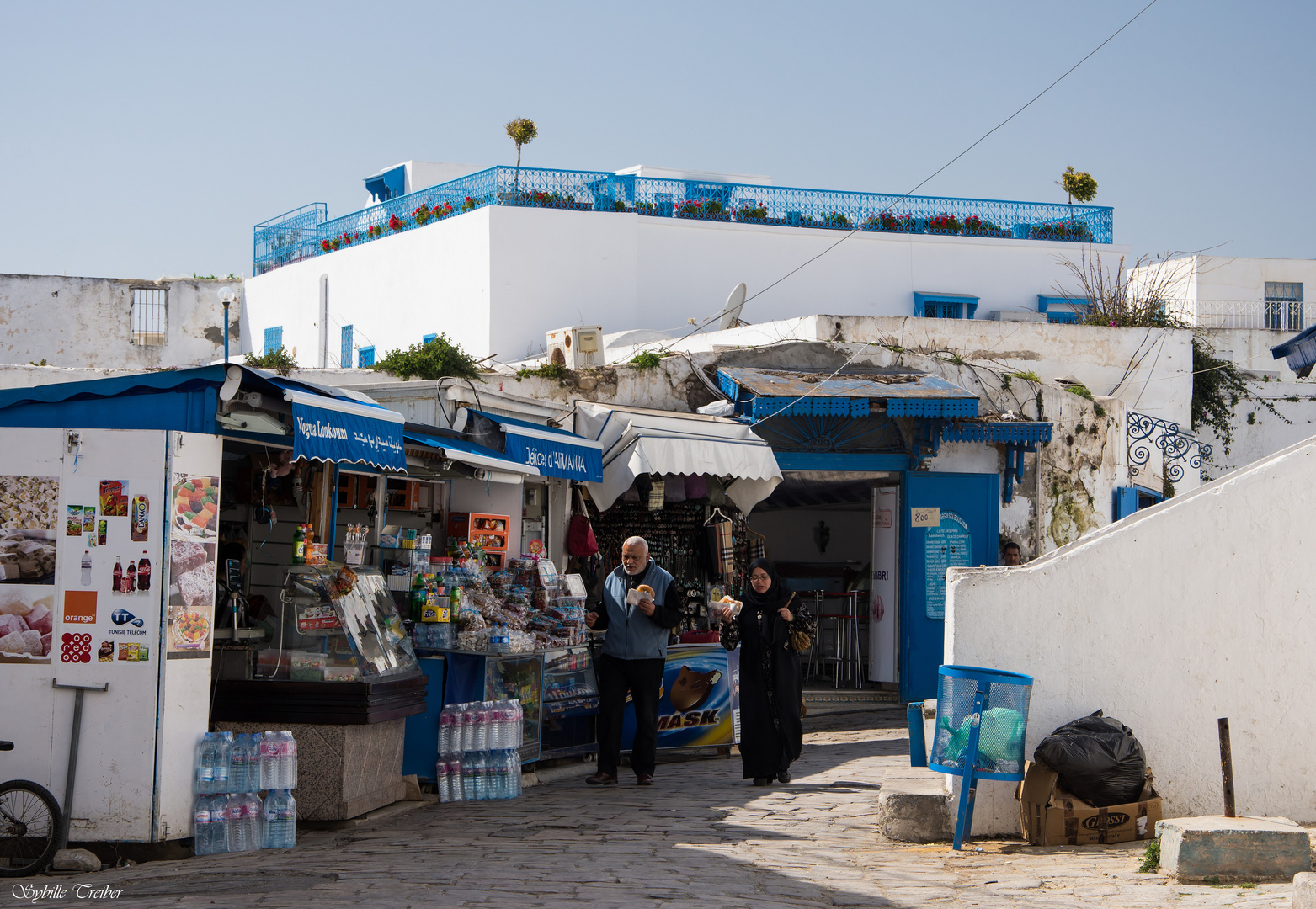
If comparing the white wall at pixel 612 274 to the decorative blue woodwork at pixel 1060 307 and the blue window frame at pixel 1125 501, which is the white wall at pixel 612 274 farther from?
the blue window frame at pixel 1125 501

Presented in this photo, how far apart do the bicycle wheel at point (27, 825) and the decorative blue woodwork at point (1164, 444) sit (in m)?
13.8

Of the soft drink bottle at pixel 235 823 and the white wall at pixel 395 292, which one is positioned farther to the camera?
the white wall at pixel 395 292

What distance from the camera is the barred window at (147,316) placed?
24.2 m

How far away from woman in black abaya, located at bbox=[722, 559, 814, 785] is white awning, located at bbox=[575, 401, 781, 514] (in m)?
2.44

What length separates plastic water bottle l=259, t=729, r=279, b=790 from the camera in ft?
21.4

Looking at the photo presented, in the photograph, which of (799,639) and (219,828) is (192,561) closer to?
(219,828)

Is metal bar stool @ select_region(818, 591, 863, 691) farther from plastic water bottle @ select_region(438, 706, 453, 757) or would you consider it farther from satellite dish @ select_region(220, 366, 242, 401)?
satellite dish @ select_region(220, 366, 242, 401)

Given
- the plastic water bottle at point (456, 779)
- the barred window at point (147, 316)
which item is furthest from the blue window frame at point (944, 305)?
the plastic water bottle at point (456, 779)

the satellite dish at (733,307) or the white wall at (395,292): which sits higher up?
the white wall at (395,292)

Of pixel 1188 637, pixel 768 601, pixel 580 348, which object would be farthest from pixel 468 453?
pixel 580 348

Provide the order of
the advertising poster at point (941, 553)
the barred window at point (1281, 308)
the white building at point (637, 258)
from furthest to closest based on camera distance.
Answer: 1. the barred window at point (1281, 308)
2. the white building at point (637, 258)
3. the advertising poster at point (941, 553)

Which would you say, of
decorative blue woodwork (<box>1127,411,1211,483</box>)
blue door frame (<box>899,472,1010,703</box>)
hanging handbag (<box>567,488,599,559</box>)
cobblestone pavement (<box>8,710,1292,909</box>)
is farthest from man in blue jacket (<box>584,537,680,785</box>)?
decorative blue woodwork (<box>1127,411,1211,483</box>)

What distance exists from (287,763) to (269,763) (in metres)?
0.10

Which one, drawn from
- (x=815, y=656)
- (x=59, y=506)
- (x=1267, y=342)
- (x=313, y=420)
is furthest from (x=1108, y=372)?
(x=59, y=506)
